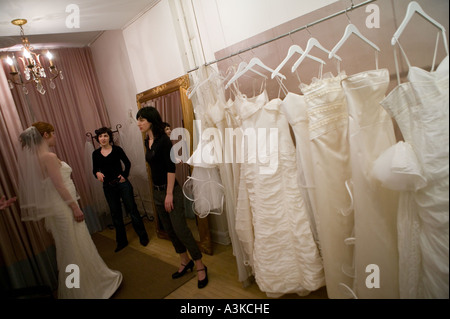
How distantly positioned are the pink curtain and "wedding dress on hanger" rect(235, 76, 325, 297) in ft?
3.10

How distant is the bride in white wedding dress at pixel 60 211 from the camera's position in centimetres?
103

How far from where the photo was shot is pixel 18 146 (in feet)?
3.35

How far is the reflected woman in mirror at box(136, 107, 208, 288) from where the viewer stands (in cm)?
185

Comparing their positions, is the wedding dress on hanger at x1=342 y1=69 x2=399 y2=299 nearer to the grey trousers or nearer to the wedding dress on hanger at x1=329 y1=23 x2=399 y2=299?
the wedding dress on hanger at x1=329 y1=23 x2=399 y2=299

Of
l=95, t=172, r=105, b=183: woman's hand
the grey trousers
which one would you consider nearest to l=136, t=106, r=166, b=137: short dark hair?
the grey trousers

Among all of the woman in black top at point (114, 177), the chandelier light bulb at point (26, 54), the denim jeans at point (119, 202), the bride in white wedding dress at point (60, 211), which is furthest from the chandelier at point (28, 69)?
the denim jeans at point (119, 202)

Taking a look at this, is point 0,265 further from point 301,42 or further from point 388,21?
point 388,21

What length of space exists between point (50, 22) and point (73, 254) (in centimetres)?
112

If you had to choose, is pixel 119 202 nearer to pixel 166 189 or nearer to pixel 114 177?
pixel 114 177

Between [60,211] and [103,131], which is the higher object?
[103,131]

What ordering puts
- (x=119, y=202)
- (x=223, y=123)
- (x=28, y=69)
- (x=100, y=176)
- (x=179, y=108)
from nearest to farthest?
(x=28, y=69) < (x=100, y=176) < (x=119, y=202) < (x=223, y=123) < (x=179, y=108)

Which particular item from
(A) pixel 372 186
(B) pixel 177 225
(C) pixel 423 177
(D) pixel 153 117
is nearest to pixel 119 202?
(B) pixel 177 225

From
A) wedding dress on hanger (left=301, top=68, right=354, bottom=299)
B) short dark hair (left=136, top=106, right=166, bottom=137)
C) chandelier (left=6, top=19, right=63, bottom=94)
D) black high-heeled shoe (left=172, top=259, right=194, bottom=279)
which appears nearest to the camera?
chandelier (left=6, top=19, right=63, bottom=94)
